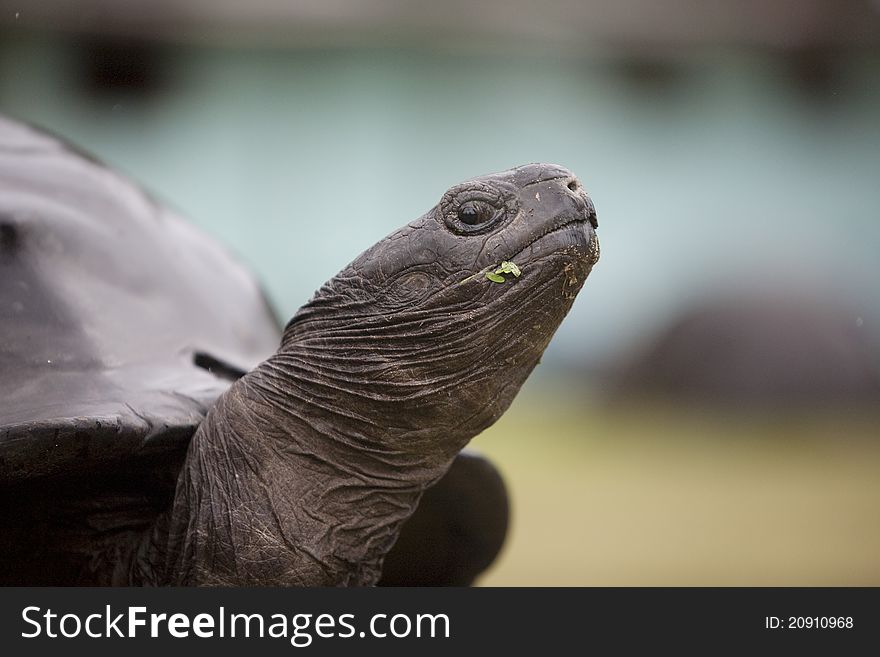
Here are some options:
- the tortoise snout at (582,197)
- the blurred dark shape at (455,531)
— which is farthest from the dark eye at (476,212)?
the blurred dark shape at (455,531)

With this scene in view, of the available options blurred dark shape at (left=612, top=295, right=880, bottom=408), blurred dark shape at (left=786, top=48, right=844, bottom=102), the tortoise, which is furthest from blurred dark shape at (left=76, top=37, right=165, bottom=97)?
the tortoise

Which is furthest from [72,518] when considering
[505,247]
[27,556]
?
[505,247]

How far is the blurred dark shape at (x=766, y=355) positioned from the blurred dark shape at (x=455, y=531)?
25.2ft

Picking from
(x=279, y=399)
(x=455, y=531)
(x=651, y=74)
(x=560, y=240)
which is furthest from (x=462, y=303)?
(x=651, y=74)

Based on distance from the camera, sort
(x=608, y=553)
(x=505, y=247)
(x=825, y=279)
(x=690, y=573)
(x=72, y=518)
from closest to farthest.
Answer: (x=505, y=247)
(x=72, y=518)
(x=690, y=573)
(x=608, y=553)
(x=825, y=279)

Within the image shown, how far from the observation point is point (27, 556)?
2.34 m

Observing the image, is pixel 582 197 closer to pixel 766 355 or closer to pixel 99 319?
pixel 99 319

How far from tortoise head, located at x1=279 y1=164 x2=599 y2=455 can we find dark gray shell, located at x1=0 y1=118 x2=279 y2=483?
1.47ft

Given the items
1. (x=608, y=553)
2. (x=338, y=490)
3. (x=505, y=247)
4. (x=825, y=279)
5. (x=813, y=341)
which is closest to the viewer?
(x=505, y=247)

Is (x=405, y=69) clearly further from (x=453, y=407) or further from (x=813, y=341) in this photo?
(x=453, y=407)

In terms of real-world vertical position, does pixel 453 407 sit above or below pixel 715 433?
below

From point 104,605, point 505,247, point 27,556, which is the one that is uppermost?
point 505,247

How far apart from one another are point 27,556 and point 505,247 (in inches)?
51.7

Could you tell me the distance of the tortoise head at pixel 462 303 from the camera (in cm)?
191
